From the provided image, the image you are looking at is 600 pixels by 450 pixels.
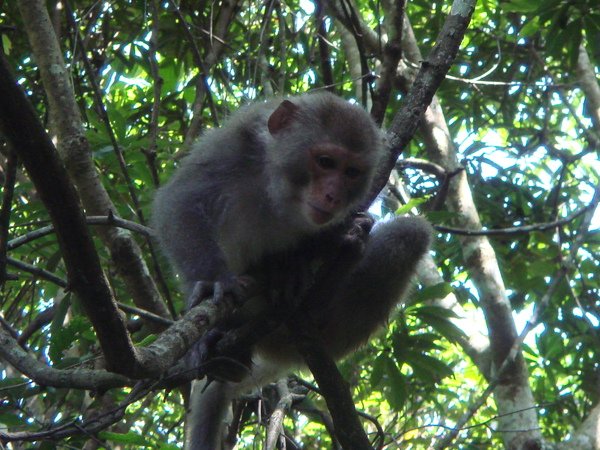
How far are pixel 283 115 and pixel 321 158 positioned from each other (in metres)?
0.42

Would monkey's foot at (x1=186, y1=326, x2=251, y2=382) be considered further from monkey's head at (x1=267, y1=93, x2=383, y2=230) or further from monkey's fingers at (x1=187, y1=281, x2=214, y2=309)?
monkey's head at (x1=267, y1=93, x2=383, y2=230)

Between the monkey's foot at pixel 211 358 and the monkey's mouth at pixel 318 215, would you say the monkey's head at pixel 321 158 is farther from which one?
the monkey's foot at pixel 211 358

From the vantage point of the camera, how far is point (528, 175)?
9.73m

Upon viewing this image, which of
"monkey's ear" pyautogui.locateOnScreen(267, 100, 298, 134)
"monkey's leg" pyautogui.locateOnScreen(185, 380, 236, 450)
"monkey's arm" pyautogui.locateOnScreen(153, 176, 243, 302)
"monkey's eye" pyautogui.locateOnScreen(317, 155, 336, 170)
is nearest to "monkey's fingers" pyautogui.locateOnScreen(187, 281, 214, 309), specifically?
"monkey's arm" pyautogui.locateOnScreen(153, 176, 243, 302)

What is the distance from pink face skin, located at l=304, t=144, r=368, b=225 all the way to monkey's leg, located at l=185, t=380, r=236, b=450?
1.28 m

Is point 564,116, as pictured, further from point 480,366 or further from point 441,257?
point 480,366

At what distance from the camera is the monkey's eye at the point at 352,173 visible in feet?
15.5

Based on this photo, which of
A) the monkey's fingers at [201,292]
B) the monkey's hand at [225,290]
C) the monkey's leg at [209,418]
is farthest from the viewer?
the monkey's leg at [209,418]

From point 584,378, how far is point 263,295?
4.99 meters

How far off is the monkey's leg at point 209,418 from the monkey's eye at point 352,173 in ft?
4.98

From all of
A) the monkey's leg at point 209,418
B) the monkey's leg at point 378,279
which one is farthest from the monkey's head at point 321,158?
the monkey's leg at point 209,418

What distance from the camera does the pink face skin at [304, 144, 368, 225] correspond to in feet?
15.0

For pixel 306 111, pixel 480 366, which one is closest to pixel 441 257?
pixel 480 366

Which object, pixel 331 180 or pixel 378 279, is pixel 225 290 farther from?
pixel 378 279
